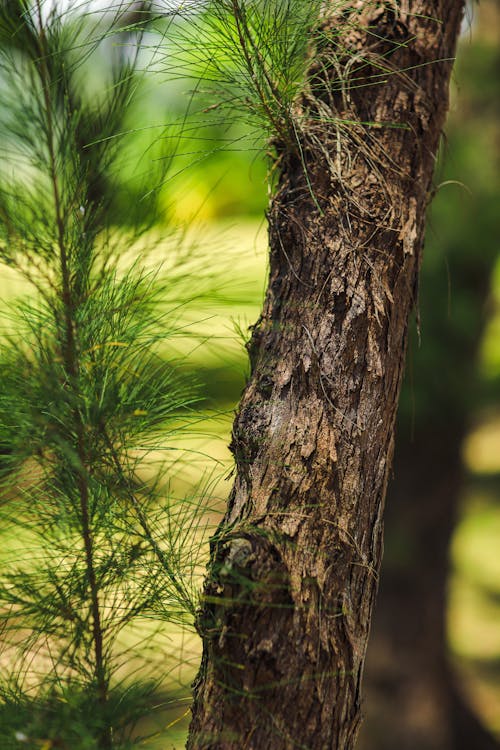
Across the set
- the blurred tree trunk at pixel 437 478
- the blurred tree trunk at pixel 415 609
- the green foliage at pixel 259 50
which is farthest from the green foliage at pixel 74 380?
the blurred tree trunk at pixel 415 609

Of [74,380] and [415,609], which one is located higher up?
[74,380]

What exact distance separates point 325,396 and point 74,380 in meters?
0.18

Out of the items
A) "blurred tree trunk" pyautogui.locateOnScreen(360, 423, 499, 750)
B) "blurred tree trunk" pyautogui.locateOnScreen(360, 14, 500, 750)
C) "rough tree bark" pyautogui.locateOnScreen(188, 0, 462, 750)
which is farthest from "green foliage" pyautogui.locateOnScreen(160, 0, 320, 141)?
"blurred tree trunk" pyautogui.locateOnScreen(360, 423, 499, 750)

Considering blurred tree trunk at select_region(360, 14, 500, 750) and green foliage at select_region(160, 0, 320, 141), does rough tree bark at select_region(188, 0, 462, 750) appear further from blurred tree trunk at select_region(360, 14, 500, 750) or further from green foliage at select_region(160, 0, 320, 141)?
blurred tree trunk at select_region(360, 14, 500, 750)

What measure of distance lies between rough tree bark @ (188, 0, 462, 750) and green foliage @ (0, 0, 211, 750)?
71mm

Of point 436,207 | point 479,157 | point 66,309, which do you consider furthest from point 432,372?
point 66,309

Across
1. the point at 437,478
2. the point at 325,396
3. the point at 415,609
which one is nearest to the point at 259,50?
the point at 325,396

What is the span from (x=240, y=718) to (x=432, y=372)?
177cm

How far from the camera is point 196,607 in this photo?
547 mm

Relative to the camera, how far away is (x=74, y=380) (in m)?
0.53

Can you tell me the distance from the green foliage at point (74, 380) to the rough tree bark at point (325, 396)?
71 millimetres

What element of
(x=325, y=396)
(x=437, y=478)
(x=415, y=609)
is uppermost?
(x=325, y=396)

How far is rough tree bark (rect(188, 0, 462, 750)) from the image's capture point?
1.59 feet

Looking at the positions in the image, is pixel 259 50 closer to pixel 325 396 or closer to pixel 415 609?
pixel 325 396
